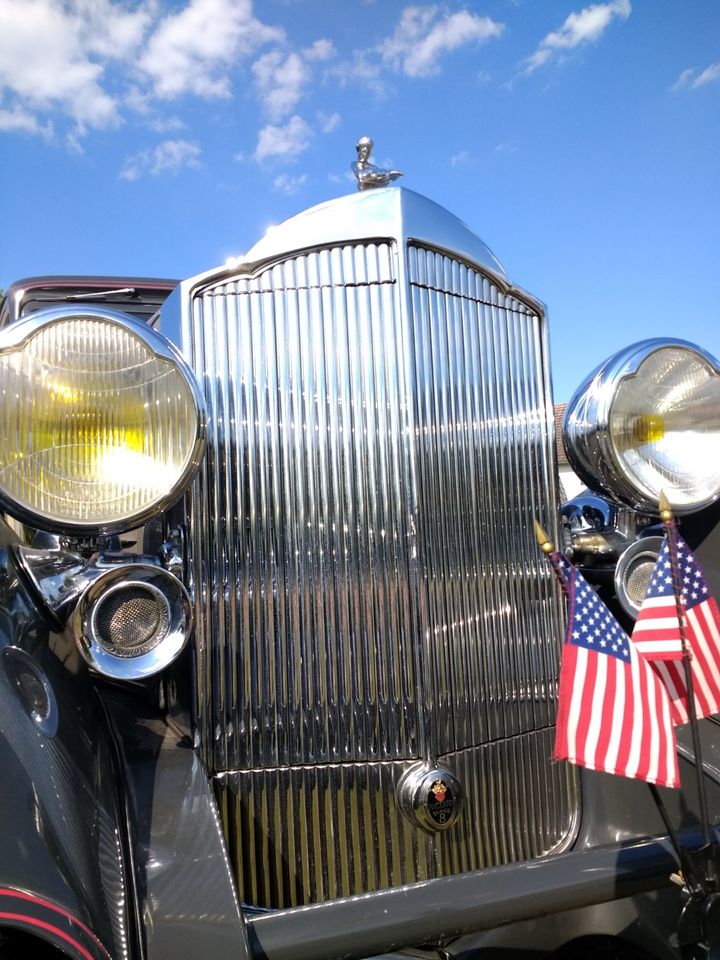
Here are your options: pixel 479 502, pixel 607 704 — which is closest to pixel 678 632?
pixel 607 704

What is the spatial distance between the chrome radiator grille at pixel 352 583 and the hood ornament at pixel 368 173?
0.34m

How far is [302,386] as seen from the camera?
1856 millimetres

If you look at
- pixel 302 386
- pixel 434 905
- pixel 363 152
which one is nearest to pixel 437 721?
pixel 434 905

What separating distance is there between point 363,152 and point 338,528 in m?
1.07

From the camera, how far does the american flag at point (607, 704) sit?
4.34 ft

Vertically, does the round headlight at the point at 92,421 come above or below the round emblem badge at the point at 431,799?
above

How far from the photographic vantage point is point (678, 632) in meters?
1.46

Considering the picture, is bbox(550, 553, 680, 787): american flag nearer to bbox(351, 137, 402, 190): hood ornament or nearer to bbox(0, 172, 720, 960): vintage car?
bbox(0, 172, 720, 960): vintage car

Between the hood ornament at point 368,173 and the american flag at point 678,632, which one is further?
the hood ornament at point 368,173

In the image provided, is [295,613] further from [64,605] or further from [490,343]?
[490,343]

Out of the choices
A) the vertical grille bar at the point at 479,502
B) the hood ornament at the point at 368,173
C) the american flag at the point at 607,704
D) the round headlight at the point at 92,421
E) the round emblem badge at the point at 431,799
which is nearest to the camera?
the american flag at the point at 607,704

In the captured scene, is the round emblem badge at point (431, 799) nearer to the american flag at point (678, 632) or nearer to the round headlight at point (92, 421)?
the american flag at point (678, 632)

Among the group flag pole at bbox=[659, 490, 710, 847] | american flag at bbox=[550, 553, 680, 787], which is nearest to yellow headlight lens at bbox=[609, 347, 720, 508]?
flag pole at bbox=[659, 490, 710, 847]

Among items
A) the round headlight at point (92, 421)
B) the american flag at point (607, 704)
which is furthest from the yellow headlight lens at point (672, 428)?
the round headlight at point (92, 421)
